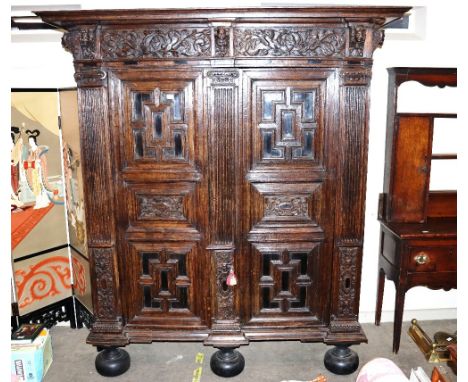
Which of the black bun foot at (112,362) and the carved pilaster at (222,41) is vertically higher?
the carved pilaster at (222,41)

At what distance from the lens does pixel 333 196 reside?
252cm

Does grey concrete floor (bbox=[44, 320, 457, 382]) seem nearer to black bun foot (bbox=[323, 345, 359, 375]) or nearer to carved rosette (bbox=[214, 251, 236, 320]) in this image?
black bun foot (bbox=[323, 345, 359, 375])

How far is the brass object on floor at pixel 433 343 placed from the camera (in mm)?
2896

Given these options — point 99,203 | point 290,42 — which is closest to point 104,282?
point 99,203

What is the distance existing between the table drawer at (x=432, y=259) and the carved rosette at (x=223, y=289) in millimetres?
1202

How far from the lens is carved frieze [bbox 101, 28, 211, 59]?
2309mm

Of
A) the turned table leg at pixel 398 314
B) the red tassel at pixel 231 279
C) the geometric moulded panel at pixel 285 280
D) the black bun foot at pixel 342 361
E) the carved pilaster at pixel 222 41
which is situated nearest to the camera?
the carved pilaster at pixel 222 41

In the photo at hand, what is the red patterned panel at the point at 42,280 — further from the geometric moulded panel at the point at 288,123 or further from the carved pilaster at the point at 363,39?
the carved pilaster at the point at 363,39

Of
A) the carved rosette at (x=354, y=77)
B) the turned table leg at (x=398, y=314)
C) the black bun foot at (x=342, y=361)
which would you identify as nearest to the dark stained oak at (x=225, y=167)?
the carved rosette at (x=354, y=77)

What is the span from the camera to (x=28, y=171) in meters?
2.94

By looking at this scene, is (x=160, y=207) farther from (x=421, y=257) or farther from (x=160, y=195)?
(x=421, y=257)

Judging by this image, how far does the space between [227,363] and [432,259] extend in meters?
1.50

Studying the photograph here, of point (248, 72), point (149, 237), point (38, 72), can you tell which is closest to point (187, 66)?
point (248, 72)

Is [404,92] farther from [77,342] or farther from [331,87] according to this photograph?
[77,342]
